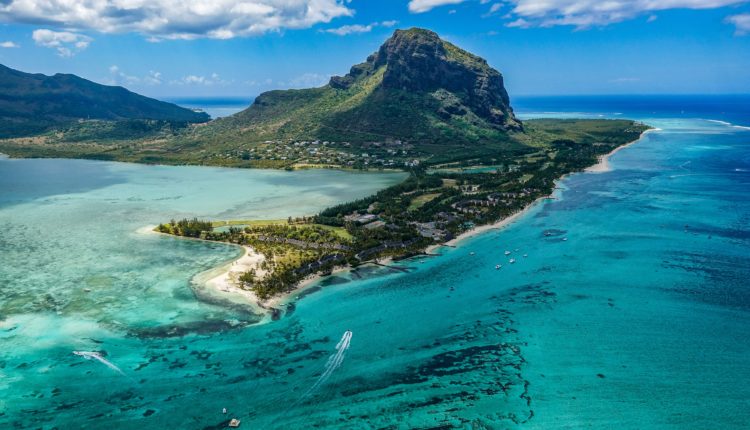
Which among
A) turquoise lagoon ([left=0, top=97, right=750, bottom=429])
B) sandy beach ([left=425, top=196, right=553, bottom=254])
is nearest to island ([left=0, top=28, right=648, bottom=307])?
sandy beach ([left=425, top=196, right=553, bottom=254])

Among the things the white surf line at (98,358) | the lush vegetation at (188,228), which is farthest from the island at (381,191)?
the white surf line at (98,358)

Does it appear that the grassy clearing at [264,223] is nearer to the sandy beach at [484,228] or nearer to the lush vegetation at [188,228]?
the lush vegetation at [188,228]

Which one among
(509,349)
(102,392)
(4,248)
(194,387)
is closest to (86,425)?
(102,392)

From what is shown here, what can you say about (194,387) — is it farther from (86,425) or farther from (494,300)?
(494,300)

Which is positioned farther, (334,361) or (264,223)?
(264,223)

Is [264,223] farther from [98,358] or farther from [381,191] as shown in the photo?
[98,358]

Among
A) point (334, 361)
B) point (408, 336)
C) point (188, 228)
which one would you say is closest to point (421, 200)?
point (188, 228)

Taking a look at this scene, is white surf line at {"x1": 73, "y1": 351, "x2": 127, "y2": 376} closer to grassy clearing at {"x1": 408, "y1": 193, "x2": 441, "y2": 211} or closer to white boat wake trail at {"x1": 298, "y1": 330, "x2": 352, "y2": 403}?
white boat wake trail at {"x1": 298, "y1": 330, "x2": 352, "y2": 403}
